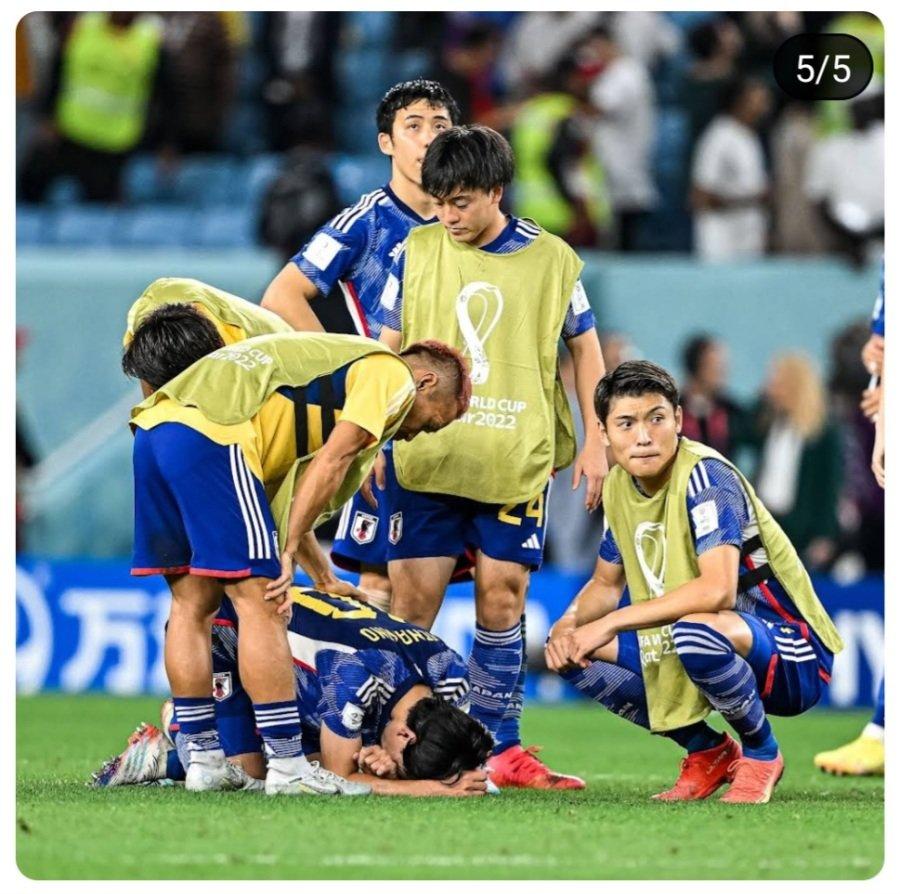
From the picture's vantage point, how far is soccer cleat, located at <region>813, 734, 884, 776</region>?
6.99 meters

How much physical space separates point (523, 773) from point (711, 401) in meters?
5.03

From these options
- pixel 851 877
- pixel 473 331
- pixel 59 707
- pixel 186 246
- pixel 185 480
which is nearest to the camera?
pixel 851 877

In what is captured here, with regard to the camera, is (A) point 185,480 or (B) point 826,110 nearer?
(A) point 185,480

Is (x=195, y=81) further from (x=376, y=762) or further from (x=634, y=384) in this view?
(x=376, y=762)

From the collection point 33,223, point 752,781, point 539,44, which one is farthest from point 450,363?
point 33,223

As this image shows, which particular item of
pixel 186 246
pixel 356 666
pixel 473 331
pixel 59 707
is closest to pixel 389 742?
pixel 356 666

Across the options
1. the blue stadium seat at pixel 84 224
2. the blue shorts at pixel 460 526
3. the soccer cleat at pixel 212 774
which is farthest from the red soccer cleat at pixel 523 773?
the blue stadium seat at pixel 84 224

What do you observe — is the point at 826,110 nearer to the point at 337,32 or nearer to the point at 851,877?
the point at 337,32

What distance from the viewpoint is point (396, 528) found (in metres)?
6.45

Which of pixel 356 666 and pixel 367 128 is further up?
pixel 367 128

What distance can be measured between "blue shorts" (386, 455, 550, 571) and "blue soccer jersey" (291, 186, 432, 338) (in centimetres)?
70

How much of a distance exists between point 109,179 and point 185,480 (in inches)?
319

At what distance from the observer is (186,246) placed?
42.2ft

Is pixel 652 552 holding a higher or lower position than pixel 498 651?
higher
